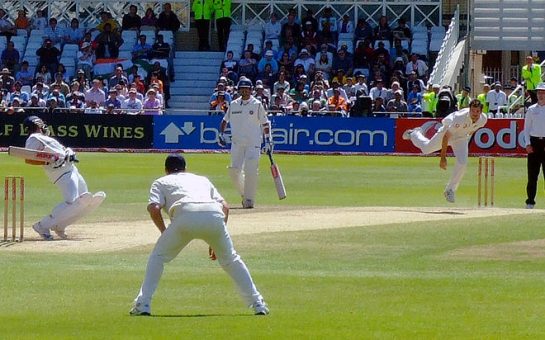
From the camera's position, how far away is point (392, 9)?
42.3 meters

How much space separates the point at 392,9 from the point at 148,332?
32.6m

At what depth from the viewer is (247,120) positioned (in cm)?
2161

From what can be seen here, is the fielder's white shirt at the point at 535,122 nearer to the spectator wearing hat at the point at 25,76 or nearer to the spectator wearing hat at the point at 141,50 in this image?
the spectator wearing hat at the point at 141,50

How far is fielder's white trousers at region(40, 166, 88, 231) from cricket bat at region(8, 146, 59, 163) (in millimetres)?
341

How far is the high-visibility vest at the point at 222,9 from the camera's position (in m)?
42.4

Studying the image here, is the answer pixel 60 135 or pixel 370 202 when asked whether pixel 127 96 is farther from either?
pixel 370 202

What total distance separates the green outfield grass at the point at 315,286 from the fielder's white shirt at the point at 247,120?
1.36 m

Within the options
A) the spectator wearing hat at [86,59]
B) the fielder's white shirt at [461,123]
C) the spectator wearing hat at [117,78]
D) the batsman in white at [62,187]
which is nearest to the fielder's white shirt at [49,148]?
the batsman in white at [62,187]

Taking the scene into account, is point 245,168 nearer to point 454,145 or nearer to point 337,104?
point 454,145

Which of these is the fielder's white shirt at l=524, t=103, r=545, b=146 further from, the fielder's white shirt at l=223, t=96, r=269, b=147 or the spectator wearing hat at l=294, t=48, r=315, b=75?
the spectator wearing hat at l=294, t=48, r=315, b=75

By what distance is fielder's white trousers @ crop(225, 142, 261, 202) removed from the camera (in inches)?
853

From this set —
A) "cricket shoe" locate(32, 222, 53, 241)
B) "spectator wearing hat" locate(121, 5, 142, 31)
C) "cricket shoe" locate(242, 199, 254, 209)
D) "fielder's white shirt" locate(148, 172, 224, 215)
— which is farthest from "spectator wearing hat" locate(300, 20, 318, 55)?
"fielder's white shirt" locate(148, 172, 224, 215)

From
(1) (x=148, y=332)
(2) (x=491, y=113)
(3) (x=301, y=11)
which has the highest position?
(3) (x=301, y=11)

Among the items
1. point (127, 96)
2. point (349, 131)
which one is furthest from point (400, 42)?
point (127, 96)
